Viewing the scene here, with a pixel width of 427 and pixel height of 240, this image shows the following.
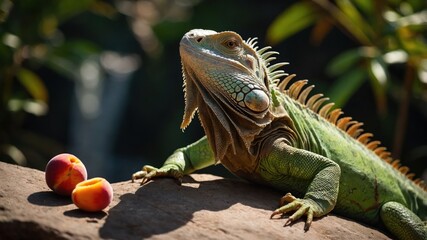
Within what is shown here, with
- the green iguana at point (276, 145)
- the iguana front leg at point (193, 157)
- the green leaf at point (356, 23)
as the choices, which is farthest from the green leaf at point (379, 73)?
the iguana front leg at point (193, 157)

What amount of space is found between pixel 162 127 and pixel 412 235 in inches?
389

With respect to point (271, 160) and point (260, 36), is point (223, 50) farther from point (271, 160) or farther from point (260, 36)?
point (260, 36)

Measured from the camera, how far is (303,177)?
4672 mm

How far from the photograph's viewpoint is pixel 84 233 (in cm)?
363

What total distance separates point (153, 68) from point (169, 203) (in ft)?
35.6

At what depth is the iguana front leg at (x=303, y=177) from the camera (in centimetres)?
439

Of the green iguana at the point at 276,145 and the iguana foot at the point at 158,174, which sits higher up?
the green iguana at the point at 276,145

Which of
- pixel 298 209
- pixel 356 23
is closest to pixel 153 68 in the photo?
pixel 356 23

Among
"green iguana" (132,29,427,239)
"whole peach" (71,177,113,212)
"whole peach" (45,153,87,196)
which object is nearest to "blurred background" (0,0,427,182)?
"green iguana" (132,29,427,239)

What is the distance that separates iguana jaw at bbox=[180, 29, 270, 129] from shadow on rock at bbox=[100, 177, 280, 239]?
0.62 metres

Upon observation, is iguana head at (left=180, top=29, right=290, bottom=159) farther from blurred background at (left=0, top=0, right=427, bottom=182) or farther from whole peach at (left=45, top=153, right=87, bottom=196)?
blurred background at (left=0, top=0, right=427, bottom=182)

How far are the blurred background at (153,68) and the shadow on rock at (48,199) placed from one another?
4184 mm

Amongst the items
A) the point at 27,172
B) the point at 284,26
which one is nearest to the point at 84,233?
the point at 27,172

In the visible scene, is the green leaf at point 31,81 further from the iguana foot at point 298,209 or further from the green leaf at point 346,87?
the iguana foot at point 298,209
